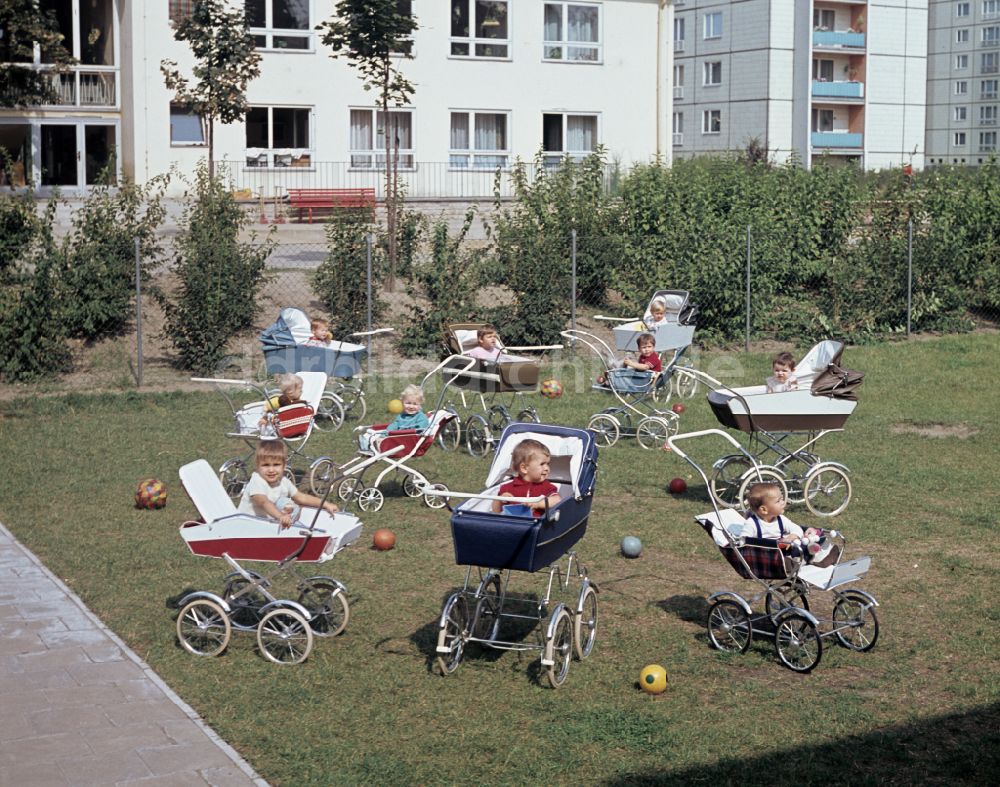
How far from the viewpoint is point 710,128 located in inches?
2486

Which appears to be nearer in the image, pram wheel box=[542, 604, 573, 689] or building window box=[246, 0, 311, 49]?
pram wheel box=[542, 604, 573, 689]

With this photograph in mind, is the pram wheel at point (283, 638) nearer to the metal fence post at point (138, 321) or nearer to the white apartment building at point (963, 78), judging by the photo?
the metal fence post at point (138, 321)

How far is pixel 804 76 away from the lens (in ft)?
199

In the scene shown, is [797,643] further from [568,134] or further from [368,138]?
[568,134]

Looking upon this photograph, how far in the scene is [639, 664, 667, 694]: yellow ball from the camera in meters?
7.23

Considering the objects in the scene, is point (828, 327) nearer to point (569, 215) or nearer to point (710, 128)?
point (569, 215)

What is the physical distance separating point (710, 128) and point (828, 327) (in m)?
43.5

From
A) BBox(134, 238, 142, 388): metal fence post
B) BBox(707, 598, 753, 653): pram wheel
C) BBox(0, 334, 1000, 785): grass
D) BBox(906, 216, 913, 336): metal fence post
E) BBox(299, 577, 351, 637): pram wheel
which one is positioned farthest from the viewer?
BBox(906, 216, 913, 336): metal fence post

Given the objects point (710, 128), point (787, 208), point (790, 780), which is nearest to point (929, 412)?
point (787, 208)

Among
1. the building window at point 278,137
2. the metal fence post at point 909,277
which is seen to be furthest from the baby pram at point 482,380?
the building window at point 278,137

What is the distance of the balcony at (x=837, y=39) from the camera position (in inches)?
2399

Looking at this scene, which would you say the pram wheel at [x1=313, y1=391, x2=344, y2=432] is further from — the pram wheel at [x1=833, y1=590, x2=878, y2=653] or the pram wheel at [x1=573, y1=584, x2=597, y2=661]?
the pram wheel at [x1=833, y1=590, x2=878, y2=653]

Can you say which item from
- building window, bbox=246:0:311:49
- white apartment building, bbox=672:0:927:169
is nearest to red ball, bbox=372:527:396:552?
building window, bbox=246:0:311:49

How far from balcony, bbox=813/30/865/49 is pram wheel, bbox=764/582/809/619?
56704 mm
